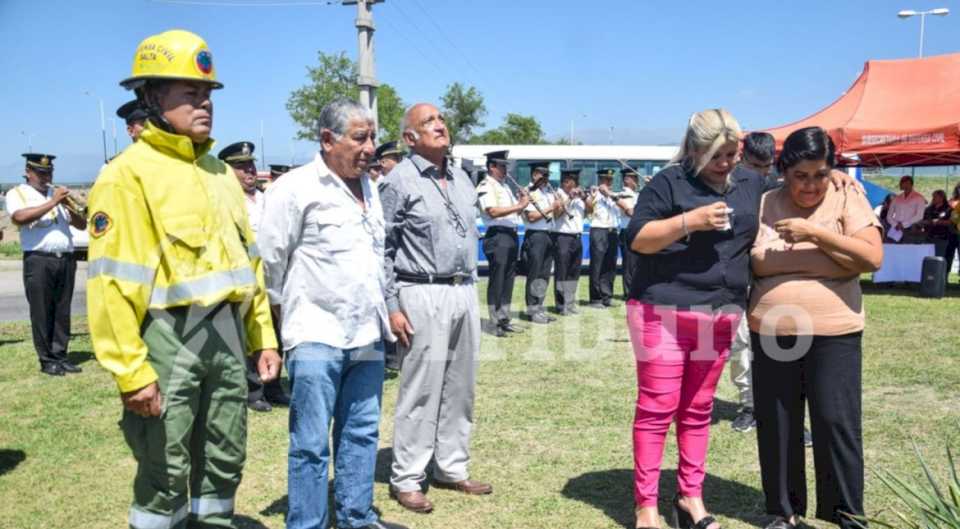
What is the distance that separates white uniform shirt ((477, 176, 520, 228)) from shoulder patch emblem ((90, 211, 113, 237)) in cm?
677

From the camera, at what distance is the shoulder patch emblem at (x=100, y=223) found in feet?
8.37

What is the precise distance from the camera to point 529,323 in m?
10.1

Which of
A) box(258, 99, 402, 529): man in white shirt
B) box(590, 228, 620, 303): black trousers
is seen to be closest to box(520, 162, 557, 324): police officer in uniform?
box(590, 228, 620, 303): black trousers

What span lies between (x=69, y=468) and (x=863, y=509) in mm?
4419

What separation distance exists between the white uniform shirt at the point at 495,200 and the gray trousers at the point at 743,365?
4302 millimetres

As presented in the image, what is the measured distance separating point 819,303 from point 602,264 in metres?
8.64

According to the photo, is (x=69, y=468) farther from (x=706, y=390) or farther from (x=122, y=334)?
(x=706, y=390)

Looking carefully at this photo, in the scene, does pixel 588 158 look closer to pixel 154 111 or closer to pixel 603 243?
pixel 603 243

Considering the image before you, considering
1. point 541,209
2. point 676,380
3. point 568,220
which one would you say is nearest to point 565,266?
point 568,220

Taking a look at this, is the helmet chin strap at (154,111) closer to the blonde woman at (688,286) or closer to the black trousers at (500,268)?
the blonde woman at (688,286)

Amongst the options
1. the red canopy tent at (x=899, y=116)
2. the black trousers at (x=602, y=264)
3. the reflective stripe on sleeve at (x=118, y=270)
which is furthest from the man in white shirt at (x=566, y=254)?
the reflective stripe on sleeve at (x=118, y=270)

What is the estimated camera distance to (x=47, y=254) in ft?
23.5

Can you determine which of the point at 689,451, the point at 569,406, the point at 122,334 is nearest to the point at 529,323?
the point at 569,406

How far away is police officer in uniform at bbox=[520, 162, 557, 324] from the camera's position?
10203 millimetres
